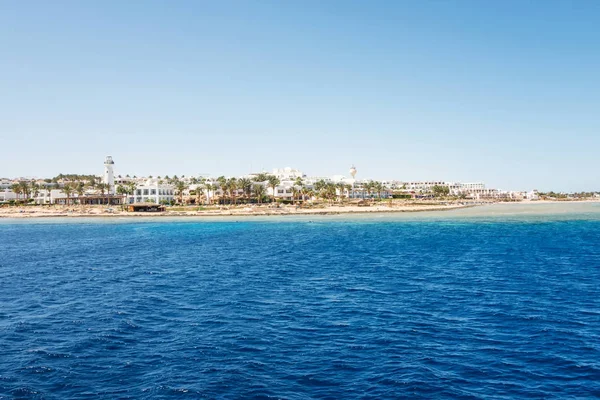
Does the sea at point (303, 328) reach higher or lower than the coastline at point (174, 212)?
lower

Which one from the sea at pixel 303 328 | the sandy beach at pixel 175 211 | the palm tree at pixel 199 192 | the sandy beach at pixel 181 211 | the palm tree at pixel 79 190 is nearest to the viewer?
the sea at pixel 303 328

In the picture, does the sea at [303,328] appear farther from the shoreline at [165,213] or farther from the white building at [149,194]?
the white building at [149,194]

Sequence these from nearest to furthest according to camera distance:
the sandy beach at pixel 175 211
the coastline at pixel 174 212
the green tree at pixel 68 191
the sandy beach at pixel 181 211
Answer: the coastline at pixel 174 212
the sandy beach at pixel 181 211
the sandy beach at pixel 175 211
the green tree at pixel 68 191

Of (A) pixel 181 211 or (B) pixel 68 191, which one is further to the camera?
(B) pixel 68 191

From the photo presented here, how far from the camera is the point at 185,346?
925 inches

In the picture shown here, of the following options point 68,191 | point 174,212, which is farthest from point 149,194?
point 68,191

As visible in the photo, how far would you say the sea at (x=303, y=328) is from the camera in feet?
62.4

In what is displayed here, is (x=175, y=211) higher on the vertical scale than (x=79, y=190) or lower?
lower

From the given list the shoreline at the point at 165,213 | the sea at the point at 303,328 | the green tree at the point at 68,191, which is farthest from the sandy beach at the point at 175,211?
the sea at the point at 303,328

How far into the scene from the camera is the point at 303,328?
2670 cm

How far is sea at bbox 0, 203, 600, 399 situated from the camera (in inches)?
749

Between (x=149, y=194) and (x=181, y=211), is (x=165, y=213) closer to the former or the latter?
(x=181, y=211)

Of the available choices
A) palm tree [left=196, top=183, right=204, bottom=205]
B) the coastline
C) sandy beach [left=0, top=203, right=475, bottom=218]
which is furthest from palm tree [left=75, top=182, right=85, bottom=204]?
palm tree [left=196, top=183, right=204, bottom=205]

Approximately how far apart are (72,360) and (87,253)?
44.8 metres
